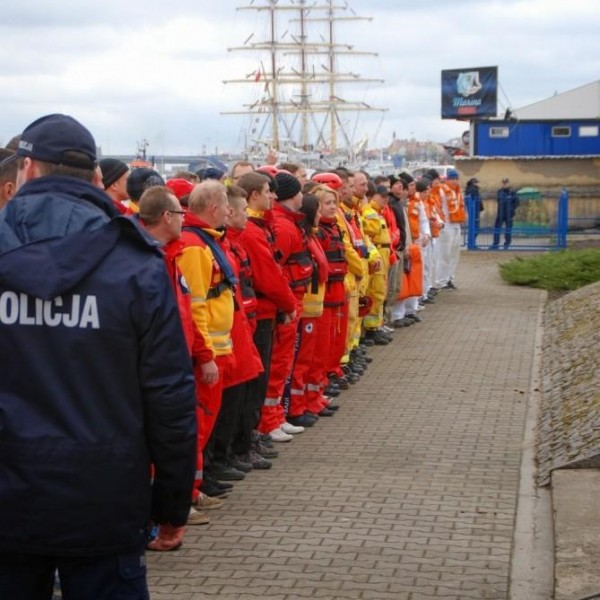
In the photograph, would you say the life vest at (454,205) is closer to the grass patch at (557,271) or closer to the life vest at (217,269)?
the grass patch at (557,271)

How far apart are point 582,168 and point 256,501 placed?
32.8 metres

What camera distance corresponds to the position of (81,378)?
3684 mm

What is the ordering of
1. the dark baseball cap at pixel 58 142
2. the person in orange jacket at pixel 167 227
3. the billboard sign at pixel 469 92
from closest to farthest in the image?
the dark baseball cap at pixel 58 142
the person in orange jacket at pixel 167 227
the billboard sign at pixel 469 92

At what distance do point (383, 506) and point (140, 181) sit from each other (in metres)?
2.51

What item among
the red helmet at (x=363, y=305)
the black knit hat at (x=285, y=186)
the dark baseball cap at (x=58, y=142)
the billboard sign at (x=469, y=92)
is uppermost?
the billboard sign at (x=469, y=92)

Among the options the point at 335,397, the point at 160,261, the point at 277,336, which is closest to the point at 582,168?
the point at 335,397

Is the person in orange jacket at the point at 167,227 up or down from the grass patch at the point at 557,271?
up

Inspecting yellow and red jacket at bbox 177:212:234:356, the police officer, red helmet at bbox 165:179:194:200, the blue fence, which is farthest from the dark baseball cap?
the blue fence

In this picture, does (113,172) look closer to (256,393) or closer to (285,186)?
(256,393)

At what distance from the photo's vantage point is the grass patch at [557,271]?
21.9m

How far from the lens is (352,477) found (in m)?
8.85

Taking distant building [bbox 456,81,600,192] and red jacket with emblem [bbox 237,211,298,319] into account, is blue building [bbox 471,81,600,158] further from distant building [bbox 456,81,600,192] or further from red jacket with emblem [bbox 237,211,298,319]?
red jacket with emblem [bbox 237,211,298,319]

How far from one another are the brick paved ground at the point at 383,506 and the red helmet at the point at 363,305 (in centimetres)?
74

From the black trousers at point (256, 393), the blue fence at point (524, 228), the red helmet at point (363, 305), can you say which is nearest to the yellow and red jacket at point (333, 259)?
the black trousers at point (256, 393)
